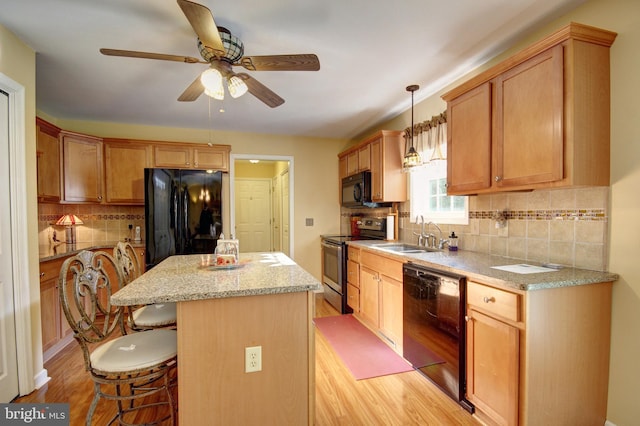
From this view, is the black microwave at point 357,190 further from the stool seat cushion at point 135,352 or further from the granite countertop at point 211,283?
the stool seat cushion at point 135,352

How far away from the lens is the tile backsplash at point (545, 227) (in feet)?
5.50

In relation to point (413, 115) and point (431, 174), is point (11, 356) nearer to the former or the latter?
point (431, 174)

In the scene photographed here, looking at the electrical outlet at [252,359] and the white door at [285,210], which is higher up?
the white door at [285,210]

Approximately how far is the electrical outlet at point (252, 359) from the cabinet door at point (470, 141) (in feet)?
5.90

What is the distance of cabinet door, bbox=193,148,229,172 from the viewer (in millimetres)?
3891

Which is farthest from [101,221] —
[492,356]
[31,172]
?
[492,356]

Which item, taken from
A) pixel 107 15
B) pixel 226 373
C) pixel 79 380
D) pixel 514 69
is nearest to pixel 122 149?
pixel 107 15

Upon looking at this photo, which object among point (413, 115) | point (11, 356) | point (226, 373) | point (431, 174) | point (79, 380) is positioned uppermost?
point (413, 115)

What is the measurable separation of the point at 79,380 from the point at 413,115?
384cm

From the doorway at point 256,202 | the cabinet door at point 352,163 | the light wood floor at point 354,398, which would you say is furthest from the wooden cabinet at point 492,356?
the doorway at point 256,202

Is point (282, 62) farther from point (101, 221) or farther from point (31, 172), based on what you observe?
point (101, 221)

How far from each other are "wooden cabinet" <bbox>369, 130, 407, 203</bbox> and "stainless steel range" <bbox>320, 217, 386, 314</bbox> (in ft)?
1.31

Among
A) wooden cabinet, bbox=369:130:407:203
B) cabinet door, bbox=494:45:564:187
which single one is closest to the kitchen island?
cabinet door, bbox=494:45:564:187

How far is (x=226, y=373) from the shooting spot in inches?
54.4
